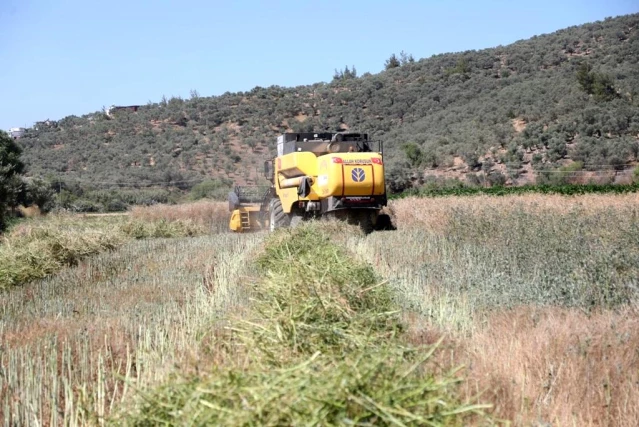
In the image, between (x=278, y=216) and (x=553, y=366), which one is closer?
(x=553, y=366)

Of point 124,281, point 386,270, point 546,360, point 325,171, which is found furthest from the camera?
point 325,171

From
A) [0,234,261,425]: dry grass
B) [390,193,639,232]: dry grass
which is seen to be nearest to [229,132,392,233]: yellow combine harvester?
[390,193,639,232]: dry grass

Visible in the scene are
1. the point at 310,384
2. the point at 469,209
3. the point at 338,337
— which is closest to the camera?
the point at 310,384

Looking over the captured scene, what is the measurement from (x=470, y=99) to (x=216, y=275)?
4885 centimetres

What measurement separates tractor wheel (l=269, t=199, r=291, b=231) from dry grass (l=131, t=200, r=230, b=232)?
7076mm

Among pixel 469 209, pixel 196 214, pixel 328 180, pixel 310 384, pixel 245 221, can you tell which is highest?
pixel 328 180

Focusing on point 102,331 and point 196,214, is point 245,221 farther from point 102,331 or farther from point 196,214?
point 102,331

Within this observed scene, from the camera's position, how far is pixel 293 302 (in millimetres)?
5082

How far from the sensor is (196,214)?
Result: 87.8 ft

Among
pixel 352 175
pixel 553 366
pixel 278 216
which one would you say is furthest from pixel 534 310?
pixel 278 216

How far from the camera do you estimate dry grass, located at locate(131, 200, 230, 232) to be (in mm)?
25797

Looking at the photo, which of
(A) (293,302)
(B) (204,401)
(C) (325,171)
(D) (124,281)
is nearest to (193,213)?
(C) (325,171)

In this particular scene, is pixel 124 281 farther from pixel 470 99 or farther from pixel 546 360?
pixel 470 99

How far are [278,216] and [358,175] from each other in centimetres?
343
